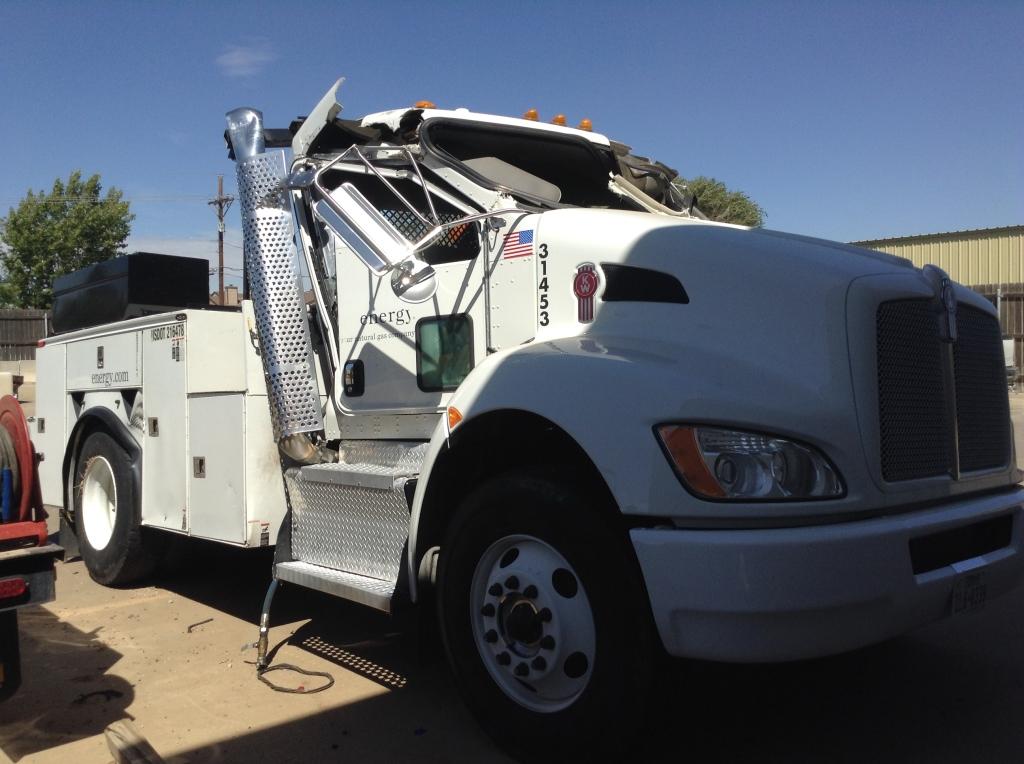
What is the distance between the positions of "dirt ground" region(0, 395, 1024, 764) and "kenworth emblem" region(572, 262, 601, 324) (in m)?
1.35

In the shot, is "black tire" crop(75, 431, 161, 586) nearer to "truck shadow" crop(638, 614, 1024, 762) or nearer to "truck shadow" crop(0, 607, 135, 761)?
"truck shadow" crop(0, 607, 135, 761)

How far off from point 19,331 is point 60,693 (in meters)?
26.0

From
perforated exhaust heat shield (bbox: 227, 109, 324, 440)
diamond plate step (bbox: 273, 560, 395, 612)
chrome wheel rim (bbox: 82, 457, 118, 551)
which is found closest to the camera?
diamond plate step (bbox: 273, 560, 395, 612)

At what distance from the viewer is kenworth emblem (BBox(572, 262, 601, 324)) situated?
12.0 feet

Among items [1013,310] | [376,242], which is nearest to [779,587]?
[376,242]

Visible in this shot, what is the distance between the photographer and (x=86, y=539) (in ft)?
22.2

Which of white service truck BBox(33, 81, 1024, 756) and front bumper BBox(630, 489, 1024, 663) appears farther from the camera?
white service truck BBox(33, 81, 1024, 756)

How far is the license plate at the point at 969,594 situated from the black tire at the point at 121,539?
4931 millimetres

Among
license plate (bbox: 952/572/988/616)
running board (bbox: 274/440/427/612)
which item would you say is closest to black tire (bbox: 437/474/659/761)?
running board (bbox: 274/440/427/612)

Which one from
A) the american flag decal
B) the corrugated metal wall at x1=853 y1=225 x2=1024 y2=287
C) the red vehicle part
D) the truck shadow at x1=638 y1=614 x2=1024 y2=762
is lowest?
the truck shadow at x1=638 y1=614 x2=1024 y2=762

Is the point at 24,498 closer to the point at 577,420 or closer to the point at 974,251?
the point at 577,420

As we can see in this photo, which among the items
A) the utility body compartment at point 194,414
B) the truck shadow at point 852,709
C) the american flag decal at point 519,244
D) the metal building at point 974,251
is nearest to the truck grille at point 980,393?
the truck shadow at point 852,709

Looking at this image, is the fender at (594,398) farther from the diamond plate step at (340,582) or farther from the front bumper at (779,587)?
the diamond plate step at (340,582)

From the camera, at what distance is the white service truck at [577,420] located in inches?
115
